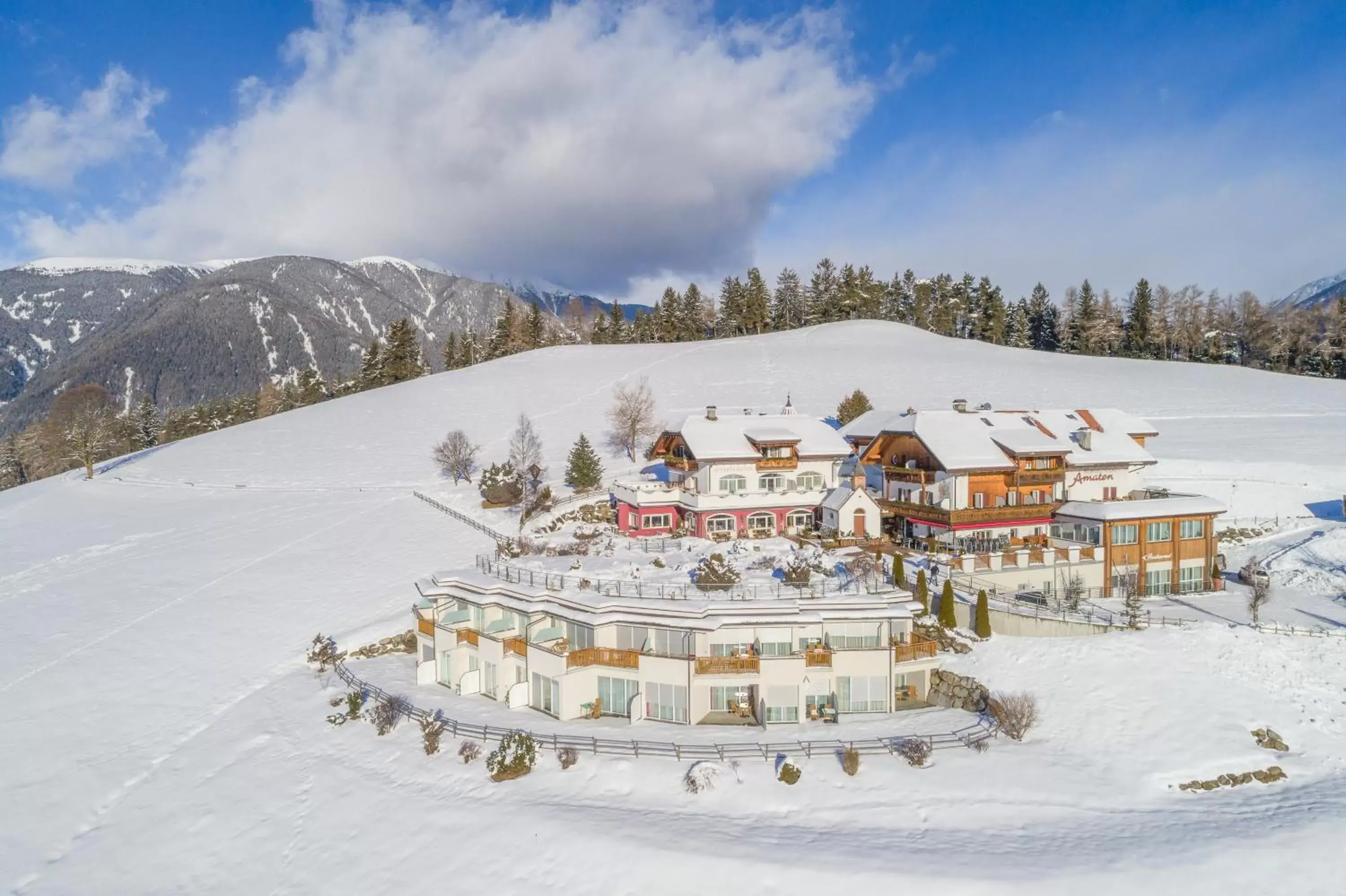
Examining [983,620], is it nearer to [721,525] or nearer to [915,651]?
[915,651]

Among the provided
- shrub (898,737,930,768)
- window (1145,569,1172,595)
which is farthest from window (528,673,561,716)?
window (1145,569,1172,595)

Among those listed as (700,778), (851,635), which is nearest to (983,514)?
(851,635)

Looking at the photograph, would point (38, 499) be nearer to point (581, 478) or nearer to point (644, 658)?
point (581, 478)

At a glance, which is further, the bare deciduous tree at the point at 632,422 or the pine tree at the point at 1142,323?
the pine tree at the point at 1142,323

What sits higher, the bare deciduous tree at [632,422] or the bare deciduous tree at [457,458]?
the bare deciduous tree at [632,422]

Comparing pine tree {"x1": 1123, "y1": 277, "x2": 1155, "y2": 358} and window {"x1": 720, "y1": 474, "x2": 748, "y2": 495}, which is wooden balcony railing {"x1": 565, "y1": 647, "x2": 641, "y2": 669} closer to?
window {"x1": 720, "y1": 474, "x2": 748, "y2": 495}

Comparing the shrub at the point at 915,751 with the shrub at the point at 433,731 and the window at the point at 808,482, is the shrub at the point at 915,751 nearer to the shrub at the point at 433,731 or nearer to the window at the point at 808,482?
the shrub at the point at 433,731

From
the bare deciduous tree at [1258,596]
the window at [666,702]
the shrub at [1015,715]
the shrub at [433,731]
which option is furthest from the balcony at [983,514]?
the shrub at [433,731]
